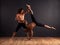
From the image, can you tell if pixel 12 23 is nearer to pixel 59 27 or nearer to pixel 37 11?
pixel 37 11

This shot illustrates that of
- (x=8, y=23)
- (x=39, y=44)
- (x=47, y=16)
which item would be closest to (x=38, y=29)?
(x=47, y=16)

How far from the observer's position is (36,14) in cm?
1008

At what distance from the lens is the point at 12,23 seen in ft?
33.0

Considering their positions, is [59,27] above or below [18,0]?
below

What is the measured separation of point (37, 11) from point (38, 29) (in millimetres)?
835

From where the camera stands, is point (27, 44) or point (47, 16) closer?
point (27, 44)

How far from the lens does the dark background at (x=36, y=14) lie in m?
10.0

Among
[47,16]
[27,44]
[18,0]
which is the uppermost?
[18,0]

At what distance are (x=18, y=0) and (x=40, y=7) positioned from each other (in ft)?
3.50

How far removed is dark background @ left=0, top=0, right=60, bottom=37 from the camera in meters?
10.0

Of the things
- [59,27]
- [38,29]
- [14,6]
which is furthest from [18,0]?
[59,27]

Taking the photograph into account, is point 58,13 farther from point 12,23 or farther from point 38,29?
point 12,23

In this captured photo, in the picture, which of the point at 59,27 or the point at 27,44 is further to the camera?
the point at 59,27

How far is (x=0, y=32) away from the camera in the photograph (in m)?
10.1
